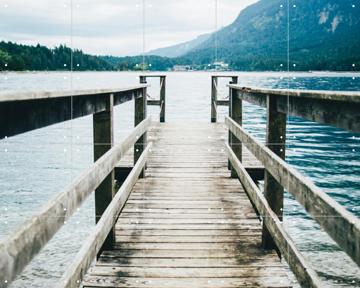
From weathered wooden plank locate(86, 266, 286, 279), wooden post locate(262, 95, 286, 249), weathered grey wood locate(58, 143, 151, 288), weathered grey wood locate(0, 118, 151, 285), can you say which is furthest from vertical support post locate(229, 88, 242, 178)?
weathered grey wood locate(0, 118, 151, 285)

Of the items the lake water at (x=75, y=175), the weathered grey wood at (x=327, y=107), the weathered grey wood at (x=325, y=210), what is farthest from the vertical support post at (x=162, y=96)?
the weathered grey wood at (x=325, y=210)

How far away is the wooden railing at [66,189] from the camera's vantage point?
5.45 feet

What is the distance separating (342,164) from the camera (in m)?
19.3

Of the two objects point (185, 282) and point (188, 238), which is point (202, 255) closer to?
point (188, 238)

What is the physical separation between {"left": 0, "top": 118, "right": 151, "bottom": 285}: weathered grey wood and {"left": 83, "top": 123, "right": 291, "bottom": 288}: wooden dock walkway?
1.17 metres

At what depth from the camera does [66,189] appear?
7.72 ft

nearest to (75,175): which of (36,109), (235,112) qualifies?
(235,112)

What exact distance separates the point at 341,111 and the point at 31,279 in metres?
6.91

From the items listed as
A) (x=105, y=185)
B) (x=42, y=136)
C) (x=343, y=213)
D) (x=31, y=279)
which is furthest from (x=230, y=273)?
(x=42, y=136)

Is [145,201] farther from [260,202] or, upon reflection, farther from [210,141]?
[210,141]

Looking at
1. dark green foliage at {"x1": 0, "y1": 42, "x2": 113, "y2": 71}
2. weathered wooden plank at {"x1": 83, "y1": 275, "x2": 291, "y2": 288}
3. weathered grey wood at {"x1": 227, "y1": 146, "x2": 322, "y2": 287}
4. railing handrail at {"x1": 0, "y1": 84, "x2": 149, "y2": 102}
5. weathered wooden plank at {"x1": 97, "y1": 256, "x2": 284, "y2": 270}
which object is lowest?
weathered wooden plank at {"x1": 83, "y1": 275, "x2": 291, "y2": 288}

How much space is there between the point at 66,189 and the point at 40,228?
478 millimetres

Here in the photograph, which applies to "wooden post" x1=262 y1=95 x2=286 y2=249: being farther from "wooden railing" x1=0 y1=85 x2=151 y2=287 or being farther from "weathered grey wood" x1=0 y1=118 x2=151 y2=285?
"weathered grey wood" x1=0 y1=118 x2=151 y2=285

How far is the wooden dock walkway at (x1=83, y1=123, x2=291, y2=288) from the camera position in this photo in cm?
365
